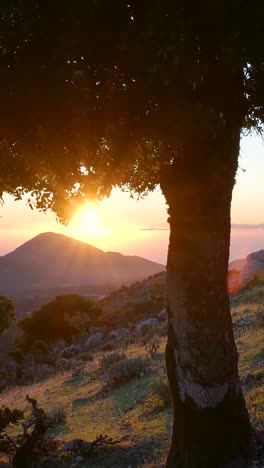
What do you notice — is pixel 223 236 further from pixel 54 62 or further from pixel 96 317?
pixel 96 317

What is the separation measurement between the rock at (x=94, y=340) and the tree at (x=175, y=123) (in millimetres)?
31791

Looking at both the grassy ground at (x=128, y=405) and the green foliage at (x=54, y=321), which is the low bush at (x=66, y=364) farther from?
the green foliage at (x=54, y=321)

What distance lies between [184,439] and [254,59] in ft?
19.1

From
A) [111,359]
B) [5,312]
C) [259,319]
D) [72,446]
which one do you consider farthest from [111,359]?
[72,446]

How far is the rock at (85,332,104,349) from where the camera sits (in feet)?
128

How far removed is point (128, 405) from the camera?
1551 cm

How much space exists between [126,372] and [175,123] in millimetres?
15489

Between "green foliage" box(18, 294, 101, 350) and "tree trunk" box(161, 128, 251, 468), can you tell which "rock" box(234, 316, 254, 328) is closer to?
"tree trunk" box(161, 128, 251, 468)

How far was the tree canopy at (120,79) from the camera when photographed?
5.62 metres

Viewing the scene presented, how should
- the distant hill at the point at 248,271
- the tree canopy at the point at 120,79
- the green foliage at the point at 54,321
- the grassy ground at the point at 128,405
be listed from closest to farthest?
the tree canopy at the point at 120,79, the grassy ground at the point at 128,405, the green foliage at the point at 54,321, the distant hill at the point at 248,271

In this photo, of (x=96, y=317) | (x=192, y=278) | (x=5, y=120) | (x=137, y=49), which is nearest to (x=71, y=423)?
(x=192, y=278)

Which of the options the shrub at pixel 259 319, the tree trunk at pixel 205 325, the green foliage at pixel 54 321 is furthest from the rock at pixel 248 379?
the green foliage at pixel 54 321

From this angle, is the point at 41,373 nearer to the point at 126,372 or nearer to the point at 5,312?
the point at 5,312

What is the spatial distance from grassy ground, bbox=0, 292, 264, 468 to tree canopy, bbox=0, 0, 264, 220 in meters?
5.80
